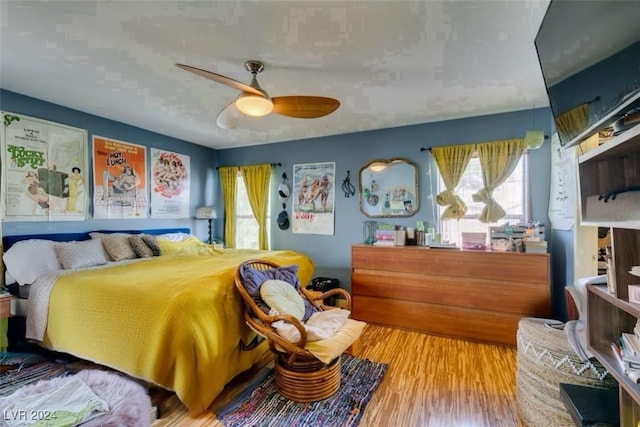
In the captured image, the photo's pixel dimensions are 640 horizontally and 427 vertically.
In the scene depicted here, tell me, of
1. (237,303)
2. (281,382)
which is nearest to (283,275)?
(237,303)

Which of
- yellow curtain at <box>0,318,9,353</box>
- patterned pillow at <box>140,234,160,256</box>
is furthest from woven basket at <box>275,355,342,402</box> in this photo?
yellow curtain at <box>0,318,9,353</box>

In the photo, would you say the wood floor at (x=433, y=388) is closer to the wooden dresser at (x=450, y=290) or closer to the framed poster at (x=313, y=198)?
the wooden dresser at (x=450, y=290)

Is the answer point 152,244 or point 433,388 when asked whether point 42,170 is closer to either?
point 152,244

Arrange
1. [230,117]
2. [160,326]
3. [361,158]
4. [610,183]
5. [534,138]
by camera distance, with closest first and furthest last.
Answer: [610,183] → [160,326] → [230,117] → [534,138] → [361,158]

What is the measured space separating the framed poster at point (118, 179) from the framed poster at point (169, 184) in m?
0.14

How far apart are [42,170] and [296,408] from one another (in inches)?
130

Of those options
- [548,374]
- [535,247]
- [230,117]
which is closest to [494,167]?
[535,247]

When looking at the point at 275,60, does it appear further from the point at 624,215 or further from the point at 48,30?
the point at 624,215

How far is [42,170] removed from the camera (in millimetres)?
2918

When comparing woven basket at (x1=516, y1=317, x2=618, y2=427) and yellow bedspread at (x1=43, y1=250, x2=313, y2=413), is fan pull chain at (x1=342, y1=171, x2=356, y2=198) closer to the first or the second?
yellow bedspread at (x1=43, y1=250, x2=313, y2=413)

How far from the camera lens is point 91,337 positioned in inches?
77.1

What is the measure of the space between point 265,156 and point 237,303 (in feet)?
9.87

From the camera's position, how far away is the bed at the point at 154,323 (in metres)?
1.71

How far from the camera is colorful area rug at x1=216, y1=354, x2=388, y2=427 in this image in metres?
1.73
